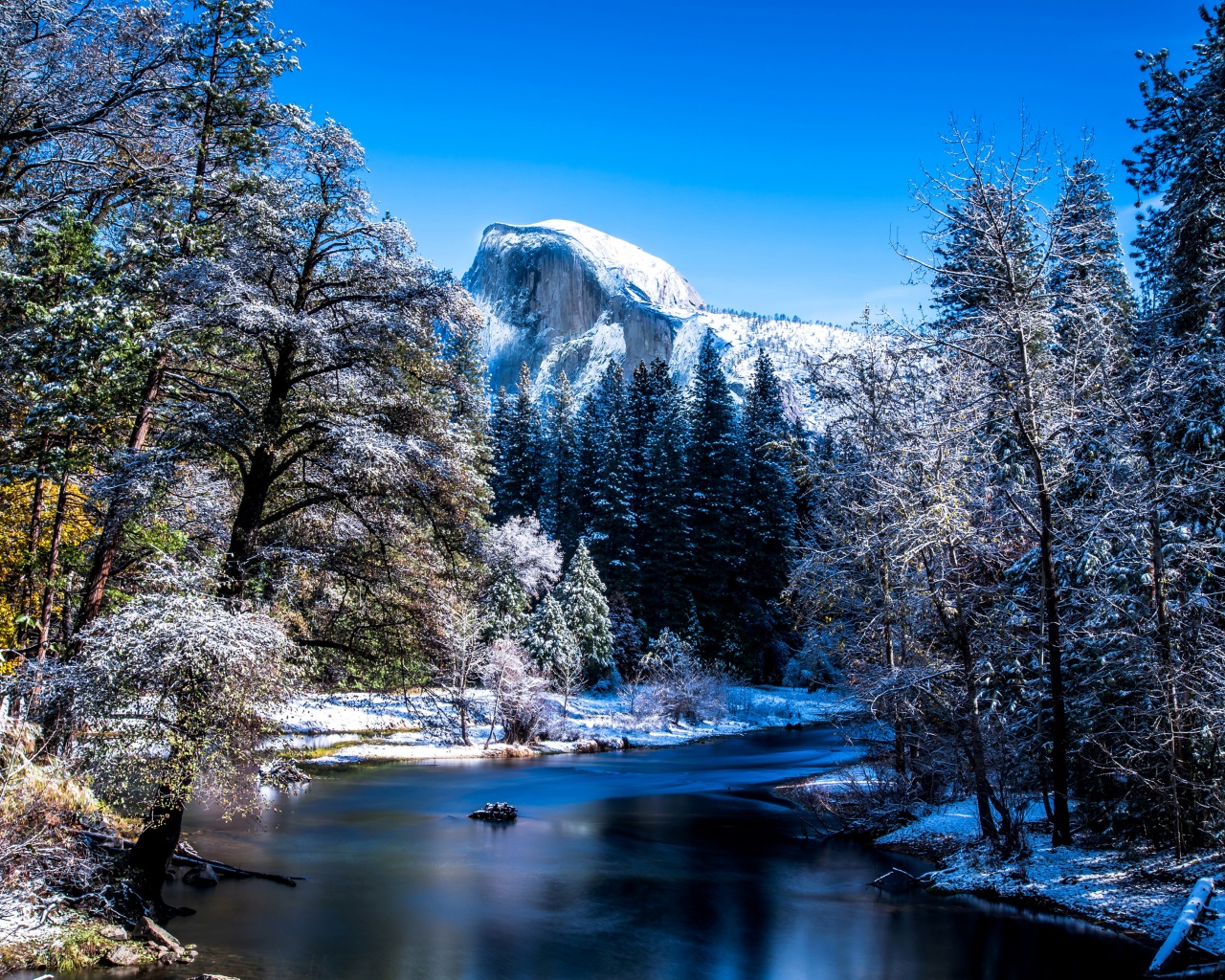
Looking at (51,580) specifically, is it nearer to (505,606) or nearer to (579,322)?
(505,606)

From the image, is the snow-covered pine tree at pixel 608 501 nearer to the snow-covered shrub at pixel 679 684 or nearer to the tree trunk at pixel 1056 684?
the snow-covered shrub at pixel 679 684

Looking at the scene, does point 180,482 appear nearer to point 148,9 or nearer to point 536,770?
point 148,9

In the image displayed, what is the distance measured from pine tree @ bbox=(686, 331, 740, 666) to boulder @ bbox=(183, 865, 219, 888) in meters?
33.8

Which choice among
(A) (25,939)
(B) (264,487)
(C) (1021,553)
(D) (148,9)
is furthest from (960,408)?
(A) (25,939)

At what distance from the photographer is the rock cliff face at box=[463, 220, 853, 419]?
130 metres

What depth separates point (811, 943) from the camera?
38.2ft

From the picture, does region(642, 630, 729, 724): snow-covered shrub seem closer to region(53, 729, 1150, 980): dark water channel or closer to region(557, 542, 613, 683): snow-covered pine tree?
region(557, 542, 613, 683): snow-covered pine tree

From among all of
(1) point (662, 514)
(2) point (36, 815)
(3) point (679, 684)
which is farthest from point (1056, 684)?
(1) point (662, 514)

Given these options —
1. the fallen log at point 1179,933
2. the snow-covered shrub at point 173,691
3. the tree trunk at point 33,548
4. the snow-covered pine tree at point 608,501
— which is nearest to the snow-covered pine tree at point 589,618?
the snow-covered pine tree at point 608,501

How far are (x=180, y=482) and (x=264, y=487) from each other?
1.02m

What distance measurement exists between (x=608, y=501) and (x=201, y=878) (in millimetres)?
37817

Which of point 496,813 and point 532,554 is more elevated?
point 532,554

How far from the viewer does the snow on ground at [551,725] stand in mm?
29359

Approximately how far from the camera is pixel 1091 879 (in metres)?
11.9
